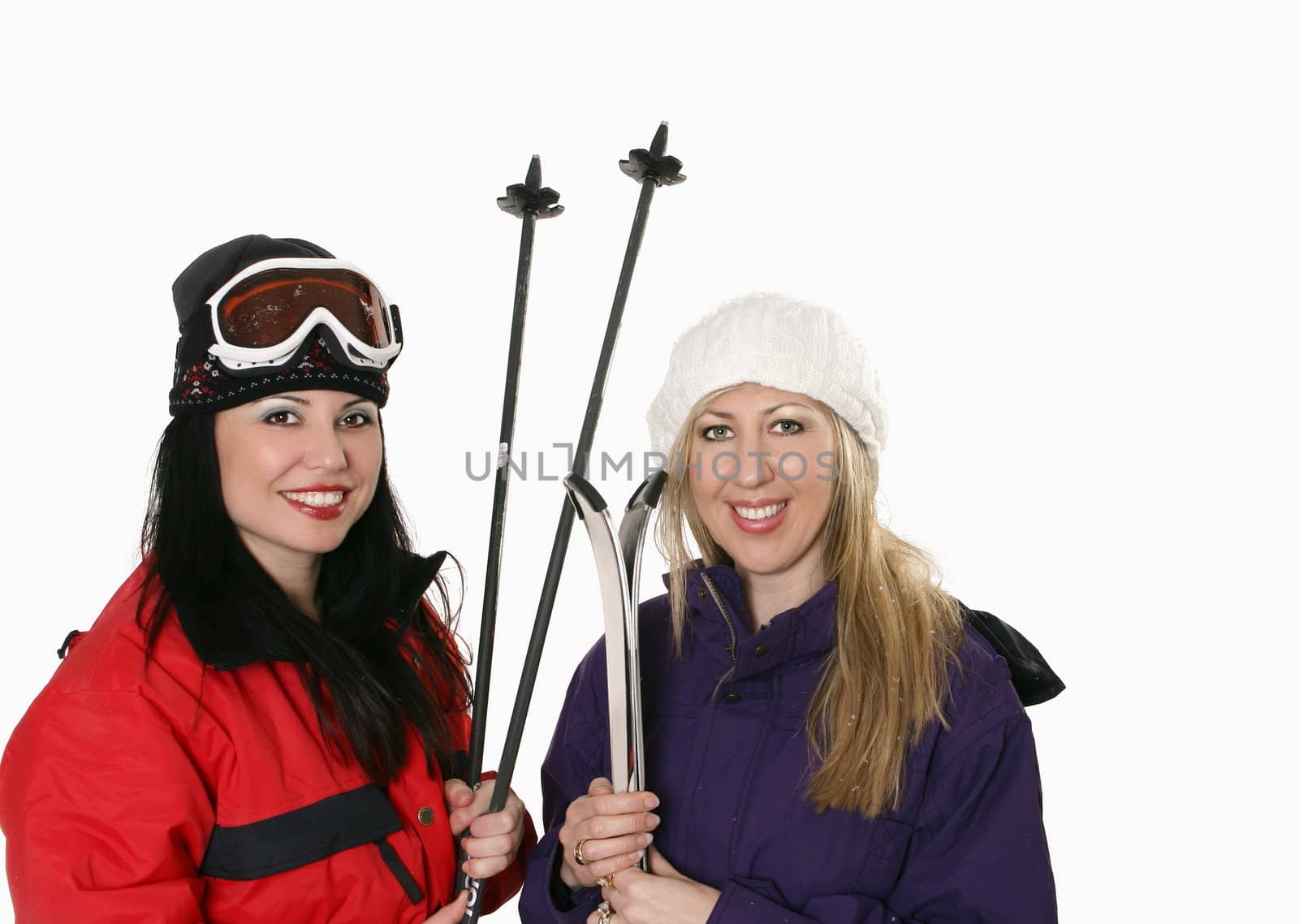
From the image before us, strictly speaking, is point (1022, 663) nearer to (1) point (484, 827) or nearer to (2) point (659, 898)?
(2) point (659, 898)

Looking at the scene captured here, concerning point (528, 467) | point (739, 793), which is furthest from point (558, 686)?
point (739, 793)

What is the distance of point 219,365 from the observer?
1.86 meters

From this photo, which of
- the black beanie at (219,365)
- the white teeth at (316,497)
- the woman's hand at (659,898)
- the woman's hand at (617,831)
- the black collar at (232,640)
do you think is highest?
the black beanie at (219,365)

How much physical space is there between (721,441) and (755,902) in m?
0.81

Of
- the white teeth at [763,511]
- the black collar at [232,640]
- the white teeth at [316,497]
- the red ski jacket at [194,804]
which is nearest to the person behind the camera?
the red ski jacket at [194,804]

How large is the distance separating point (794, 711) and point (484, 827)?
0.60m

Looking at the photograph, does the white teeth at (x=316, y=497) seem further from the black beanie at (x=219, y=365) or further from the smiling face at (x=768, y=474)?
the smiling face at (x=768, y=474)

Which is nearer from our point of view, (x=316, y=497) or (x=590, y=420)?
(x=316, y=497)

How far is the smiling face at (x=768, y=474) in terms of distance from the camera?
1976 millimetres

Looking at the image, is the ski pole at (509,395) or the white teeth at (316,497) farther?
the ski pole at (509,395)

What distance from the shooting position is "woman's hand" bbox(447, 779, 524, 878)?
195cm

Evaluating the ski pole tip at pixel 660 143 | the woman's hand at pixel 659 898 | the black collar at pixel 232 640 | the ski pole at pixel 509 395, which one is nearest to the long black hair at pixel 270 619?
the black collar at pixel 232 640

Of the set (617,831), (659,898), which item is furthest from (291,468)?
(659,898)

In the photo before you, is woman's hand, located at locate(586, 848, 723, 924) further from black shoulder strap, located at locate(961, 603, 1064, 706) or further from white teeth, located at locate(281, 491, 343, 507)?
white teeth, located at locate(281, 491, 343, 507)
